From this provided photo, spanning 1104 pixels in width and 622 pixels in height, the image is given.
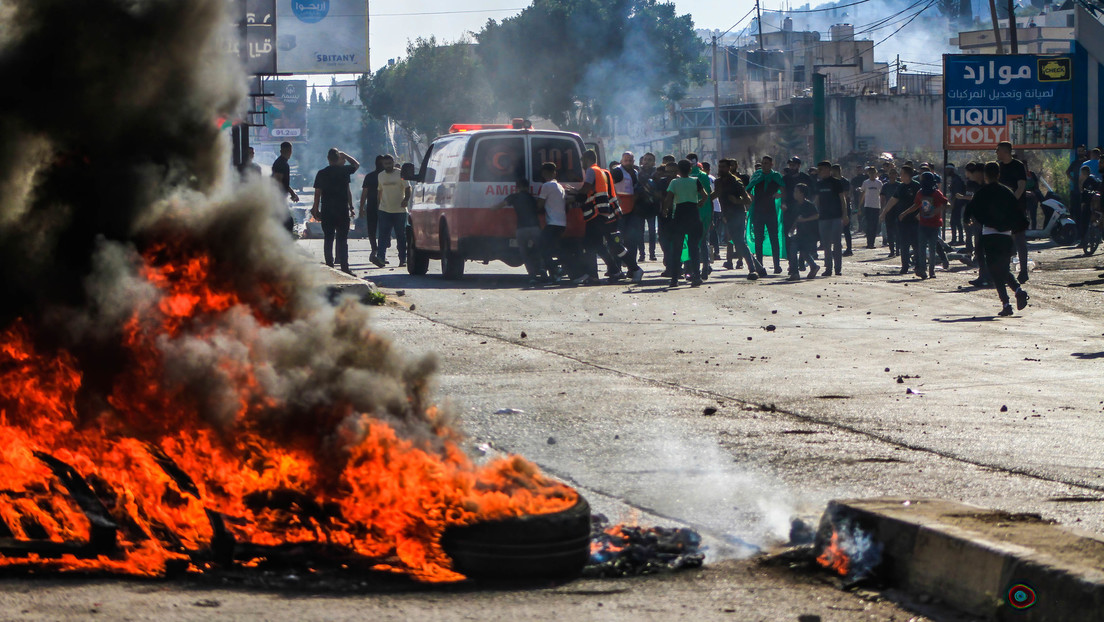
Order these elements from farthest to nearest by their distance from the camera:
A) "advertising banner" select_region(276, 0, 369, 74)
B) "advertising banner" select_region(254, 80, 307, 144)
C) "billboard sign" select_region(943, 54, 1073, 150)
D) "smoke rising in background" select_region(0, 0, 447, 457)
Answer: "advertising banner" select_region(254, 80, 307, 144) → "advertising banner" select_region(276, 0, 369, 74) → "billboard sign" select_region(943, 54, 1073, 150) → "smoke rising in background" select_region(0, 0, 447, 457)

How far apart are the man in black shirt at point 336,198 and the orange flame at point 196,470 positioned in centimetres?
1189

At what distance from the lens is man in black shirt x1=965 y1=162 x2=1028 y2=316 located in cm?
1320

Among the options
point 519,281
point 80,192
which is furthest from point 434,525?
point 519,281

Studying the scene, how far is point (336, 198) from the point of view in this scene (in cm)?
1712

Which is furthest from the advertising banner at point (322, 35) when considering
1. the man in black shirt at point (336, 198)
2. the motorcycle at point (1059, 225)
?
the man in black shirt at point (336, 198)

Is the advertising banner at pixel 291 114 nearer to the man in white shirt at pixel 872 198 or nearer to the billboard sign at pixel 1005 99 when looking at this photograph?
the billboard sign at pixel 1005 99

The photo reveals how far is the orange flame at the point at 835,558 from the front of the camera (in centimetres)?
441

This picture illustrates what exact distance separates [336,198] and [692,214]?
188 inches

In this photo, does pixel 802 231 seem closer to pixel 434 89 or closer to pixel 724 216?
pixel 724 216

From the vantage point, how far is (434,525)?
171 inches

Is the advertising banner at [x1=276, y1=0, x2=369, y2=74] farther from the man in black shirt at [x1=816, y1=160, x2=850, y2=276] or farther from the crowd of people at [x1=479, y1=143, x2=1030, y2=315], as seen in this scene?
the man in black shirt at [x1=816, y1=160, x2=850, y2=276]

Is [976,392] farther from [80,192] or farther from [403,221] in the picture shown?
[403,221]
